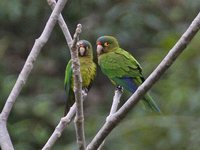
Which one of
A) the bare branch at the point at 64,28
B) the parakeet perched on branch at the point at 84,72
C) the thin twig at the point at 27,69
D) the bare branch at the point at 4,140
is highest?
the bare branch at the point at 64,28

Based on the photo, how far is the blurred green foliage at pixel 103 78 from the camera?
6.38 meters

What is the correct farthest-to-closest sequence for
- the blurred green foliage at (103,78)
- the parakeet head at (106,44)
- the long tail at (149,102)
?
the blurred green foliage at (103,78), the parakeet head at (106,44), the long tail at (149,102)

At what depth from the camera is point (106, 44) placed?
3.54 m

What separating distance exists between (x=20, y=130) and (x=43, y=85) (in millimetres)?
816

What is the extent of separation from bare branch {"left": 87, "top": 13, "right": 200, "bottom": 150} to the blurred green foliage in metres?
3.81

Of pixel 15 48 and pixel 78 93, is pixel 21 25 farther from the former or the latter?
pixel 78 93

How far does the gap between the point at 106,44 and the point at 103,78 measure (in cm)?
480

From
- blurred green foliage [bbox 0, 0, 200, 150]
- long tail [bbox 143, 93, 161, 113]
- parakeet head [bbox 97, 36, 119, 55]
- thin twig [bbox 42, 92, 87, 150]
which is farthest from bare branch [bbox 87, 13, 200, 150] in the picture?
blurred green foliage [bbox 0, 0, 200, 150]

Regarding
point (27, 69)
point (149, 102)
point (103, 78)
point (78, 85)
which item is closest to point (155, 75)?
point (78, 85)

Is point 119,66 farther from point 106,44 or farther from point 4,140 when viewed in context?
point 4,140

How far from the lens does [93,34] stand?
773 cm

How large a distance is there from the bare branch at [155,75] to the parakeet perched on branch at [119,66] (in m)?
0.80

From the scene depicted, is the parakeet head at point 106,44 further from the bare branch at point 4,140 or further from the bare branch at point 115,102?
the bare branch at point 4,140

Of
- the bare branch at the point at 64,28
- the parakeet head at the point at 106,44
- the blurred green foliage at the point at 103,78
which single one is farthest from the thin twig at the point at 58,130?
the blurred green foliage at the point at 103,78
